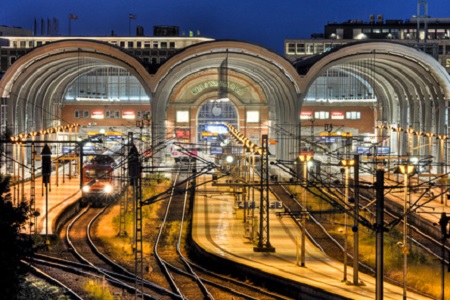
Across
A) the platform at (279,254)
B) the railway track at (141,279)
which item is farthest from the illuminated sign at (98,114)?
the railway track at (141,279)

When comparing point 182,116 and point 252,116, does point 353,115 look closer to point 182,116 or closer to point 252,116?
point 252,116

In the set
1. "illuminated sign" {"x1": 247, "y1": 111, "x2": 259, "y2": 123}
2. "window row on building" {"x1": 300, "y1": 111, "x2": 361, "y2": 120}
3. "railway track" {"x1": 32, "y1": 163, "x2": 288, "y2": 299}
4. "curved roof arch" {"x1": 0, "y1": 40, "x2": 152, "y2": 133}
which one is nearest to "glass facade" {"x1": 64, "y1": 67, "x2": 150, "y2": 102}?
"illuminated sign" {"x1": 247, "y1": 111, "x2": 259, "y2": 123}

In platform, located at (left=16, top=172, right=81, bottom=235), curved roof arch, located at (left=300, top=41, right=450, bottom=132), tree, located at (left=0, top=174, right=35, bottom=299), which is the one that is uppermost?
curved roof arch, located at (left=300, top=41, right=450, bottom=132)

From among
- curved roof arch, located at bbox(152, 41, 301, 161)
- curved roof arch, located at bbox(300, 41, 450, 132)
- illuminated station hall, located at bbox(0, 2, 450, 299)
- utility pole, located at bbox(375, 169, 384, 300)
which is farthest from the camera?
curved roof arch, located at bbox(152, 41, 301, 161)

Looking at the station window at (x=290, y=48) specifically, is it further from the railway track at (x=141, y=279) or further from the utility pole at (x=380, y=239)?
the utility pole at (x=380, y=239)

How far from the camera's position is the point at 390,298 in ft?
65.2

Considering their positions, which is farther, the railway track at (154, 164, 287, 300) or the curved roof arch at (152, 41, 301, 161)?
the curved roof arch at (152, 41, 301, 161)

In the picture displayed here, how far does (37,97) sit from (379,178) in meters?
44.7

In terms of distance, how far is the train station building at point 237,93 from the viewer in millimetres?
48469

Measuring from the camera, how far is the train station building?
48469 mm

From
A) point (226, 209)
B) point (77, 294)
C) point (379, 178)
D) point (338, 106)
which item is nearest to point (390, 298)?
point (379, 178)

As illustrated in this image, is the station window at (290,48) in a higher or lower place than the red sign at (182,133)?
higher

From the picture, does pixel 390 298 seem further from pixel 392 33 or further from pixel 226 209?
pixel 392 33

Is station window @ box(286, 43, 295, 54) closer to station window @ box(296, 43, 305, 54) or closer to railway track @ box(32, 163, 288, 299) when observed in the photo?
station window @ box(296, 43, 305, 54)
